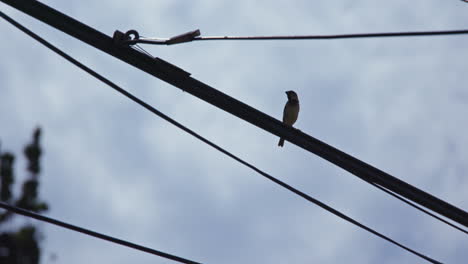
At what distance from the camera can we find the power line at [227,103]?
5217 millimetres

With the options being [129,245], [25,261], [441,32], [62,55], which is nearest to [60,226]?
[129,245]

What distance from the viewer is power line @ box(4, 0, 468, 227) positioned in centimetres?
522

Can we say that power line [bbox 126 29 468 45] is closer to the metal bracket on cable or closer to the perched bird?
the metal bracket on cable

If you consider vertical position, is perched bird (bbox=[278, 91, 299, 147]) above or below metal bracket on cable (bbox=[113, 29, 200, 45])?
above

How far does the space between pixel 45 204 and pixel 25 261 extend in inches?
87.8

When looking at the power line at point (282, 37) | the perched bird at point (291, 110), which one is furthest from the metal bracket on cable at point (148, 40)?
the perched bird at point (291, 110)

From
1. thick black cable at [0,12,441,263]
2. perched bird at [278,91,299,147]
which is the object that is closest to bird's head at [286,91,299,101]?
perched bird at [278,91,299,147]

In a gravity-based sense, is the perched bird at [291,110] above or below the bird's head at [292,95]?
below

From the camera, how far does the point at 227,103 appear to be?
18.0ft

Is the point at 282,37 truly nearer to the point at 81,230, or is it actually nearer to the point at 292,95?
the point at 81,230

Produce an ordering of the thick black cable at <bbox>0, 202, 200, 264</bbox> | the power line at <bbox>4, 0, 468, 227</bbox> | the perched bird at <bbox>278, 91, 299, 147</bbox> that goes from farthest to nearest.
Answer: the perched bird at <bbox>278, 91, 299, 147</bbox>, the power line at <bbox>4, 0, 468, 227</bbox>, the thick black cable at <bbox>0, 202, 200, 264</bbox>

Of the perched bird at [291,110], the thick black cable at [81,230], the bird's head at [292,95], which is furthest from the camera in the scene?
the bird's head at [292,95]

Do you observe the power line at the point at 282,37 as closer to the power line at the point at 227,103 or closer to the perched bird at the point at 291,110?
the power line at the point at 227,103

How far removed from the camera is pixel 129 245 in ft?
16.1
